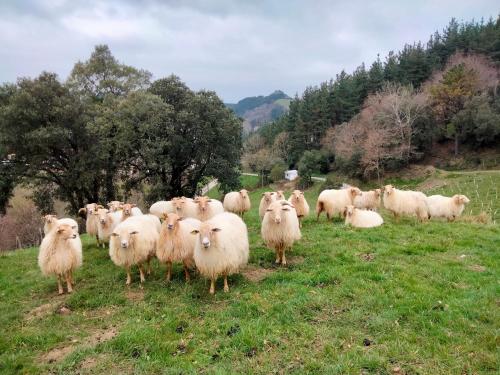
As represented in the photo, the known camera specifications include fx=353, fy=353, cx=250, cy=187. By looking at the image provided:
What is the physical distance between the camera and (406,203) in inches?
635

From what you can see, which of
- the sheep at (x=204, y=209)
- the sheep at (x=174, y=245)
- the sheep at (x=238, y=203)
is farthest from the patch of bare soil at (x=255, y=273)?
the sheep at (x=238, y=203)

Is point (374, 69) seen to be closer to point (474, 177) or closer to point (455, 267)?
point (474, 177)

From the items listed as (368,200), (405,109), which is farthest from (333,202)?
(405,109)

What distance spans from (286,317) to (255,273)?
2.77m

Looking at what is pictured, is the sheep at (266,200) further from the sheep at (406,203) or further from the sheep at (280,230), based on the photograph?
the sheep at (406,203)

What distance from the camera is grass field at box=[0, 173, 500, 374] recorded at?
6.11m

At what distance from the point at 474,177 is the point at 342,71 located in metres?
63.9

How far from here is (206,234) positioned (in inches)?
346

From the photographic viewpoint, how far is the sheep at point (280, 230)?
10.5m

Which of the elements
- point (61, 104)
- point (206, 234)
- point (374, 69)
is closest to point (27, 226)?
point (61, 104)

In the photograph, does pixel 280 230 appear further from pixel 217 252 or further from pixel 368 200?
pixel 368 200

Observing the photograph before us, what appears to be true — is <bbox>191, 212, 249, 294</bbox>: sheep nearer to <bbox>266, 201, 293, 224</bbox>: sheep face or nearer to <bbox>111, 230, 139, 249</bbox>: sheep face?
<bbox>266, 201, 293, 224</bbox>: sheep face

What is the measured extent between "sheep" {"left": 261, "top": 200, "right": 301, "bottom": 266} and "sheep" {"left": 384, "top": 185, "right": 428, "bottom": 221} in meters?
7.44

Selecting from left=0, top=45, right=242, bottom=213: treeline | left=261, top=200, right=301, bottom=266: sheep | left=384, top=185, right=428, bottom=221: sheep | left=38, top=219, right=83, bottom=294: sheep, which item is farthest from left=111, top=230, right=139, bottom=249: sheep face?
left=0, top=45, right=242, bottom=213: treeline
